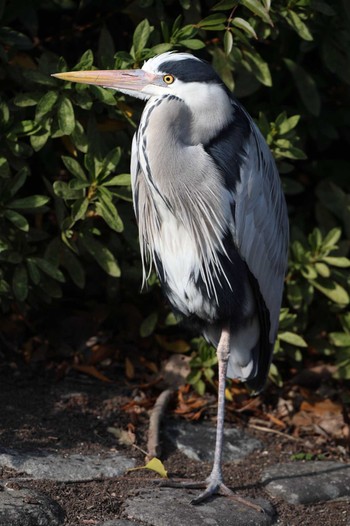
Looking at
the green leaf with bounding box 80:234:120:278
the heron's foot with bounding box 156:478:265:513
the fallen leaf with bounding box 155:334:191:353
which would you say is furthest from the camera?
the fallen leaf with bounding box 155:334:191:353

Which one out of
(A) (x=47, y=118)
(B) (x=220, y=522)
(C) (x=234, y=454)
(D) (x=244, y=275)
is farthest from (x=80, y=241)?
(B) (x=220, y=522)

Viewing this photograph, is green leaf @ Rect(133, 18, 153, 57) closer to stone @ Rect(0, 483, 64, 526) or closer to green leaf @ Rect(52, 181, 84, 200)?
green leaf @ Rect(52, 181, 84, 200)

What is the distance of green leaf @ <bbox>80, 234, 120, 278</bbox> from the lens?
389cm

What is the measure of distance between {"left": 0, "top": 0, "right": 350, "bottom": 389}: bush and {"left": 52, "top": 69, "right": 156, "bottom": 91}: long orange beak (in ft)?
0.71

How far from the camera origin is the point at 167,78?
3266 millimetres

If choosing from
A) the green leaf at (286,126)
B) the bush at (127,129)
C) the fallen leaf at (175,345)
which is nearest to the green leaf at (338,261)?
the bush at (127,129)

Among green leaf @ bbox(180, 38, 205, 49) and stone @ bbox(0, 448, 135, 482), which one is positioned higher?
green leaf @ bbox(180, 38, 205, 49)

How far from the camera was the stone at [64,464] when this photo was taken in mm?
3352

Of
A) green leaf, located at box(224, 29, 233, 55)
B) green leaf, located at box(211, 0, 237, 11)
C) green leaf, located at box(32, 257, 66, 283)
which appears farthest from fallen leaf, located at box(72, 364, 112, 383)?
green leaf, located at box(211, 0, 237, 11)

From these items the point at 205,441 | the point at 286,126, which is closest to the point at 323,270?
the point at 286,126

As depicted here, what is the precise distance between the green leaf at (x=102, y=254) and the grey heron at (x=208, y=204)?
22cm

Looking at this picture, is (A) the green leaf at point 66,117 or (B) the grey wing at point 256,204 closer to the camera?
(B) the grey wing at point 256,204

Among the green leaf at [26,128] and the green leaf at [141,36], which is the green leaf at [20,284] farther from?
the green leaf at [141,36]

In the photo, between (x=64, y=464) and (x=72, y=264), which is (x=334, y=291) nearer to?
(x=72, y=264)
